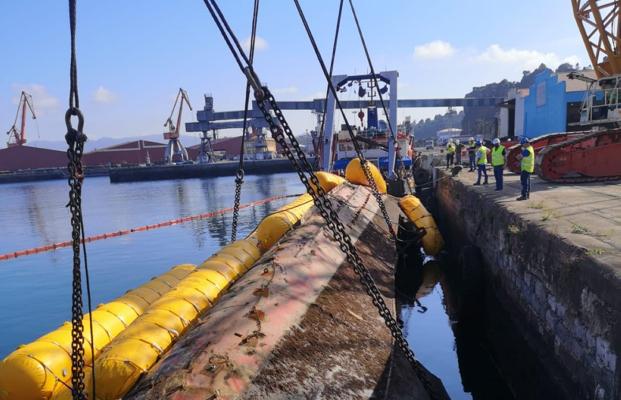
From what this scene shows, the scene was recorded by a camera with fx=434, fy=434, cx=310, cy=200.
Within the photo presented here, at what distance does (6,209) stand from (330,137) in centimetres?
3465

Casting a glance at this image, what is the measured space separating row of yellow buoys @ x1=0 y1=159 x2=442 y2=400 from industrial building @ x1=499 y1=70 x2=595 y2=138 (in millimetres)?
23742

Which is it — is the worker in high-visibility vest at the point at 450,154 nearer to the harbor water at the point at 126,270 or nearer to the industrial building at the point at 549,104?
the industrial building at the point at 549,104

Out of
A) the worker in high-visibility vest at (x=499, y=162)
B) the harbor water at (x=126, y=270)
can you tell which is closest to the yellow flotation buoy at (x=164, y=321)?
the harbor water at (x=126, y=270)

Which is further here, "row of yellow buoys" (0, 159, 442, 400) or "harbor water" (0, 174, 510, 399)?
"harbor water" (0, 174, 510, 399)

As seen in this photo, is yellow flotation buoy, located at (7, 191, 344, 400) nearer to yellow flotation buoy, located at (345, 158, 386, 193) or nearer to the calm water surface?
the calm water surface

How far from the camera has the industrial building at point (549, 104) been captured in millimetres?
26062

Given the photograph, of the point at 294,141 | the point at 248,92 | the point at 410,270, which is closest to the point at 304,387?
the point at 294,141

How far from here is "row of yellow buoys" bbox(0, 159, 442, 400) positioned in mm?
4152

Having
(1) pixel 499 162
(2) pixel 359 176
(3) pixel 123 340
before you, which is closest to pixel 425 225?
(2) pixel 359 176

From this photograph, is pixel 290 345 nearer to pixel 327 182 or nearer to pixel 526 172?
pixel 526 172

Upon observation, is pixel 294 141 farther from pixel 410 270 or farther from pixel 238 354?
pixel 410 270

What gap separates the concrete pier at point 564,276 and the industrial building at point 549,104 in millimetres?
17029

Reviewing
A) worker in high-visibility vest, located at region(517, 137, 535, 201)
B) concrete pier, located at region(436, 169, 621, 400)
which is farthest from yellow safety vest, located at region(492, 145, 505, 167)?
worker in high-visibility vest, located at region(517, 137, 535, 201)

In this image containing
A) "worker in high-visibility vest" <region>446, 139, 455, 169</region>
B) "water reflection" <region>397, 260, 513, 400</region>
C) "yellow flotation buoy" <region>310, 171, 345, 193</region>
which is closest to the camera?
"water reflection" <region>397, 260, 513, 400</region>
